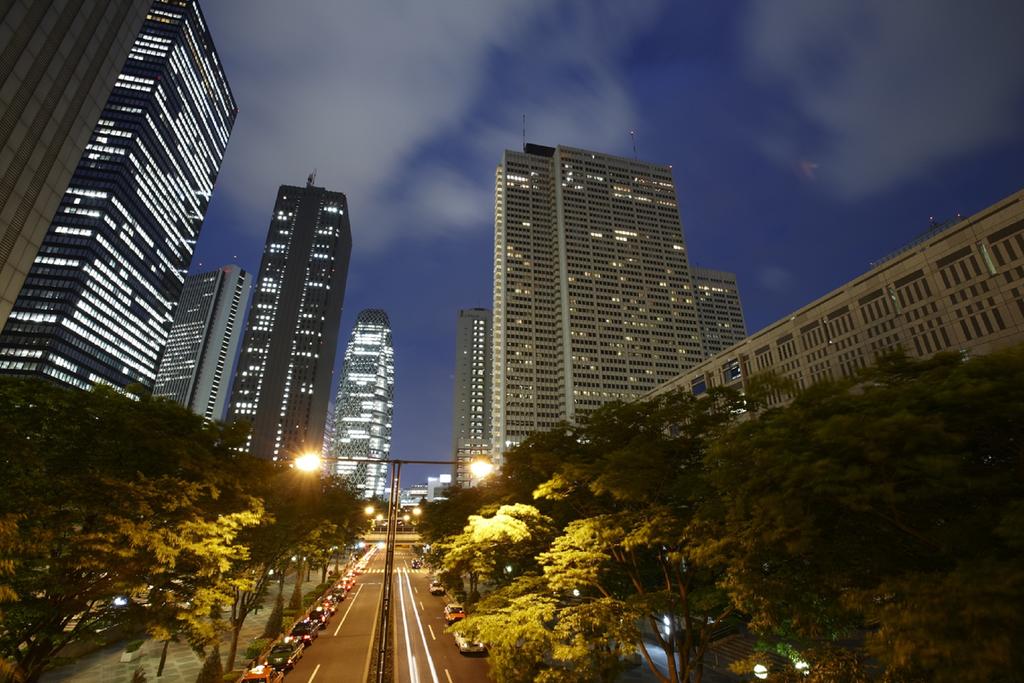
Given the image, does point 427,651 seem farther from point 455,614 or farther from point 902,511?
point 902,511

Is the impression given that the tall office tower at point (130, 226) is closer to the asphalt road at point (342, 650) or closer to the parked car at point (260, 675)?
the asphalt road at point (342, 650)

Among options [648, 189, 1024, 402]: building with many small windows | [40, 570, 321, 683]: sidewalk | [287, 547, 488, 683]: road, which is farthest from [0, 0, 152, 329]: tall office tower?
[648, 189, 1024, 402]: building with many small windows

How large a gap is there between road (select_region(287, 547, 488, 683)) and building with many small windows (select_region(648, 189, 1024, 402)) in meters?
42.0

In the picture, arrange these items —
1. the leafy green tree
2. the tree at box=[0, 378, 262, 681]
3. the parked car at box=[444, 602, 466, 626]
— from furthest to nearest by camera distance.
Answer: the parked car at box=[444, 602, 466, 626], the leafy green tree, the tree at box=[0, 378, 262, 681]

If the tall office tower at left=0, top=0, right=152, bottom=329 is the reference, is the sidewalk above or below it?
below

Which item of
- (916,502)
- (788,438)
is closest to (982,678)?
(916,502)

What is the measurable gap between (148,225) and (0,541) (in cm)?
18909

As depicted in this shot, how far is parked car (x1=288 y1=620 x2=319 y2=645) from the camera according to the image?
3297cm

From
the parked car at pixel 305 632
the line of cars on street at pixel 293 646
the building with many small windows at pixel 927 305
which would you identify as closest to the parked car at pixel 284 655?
the line of cars on street at pixel 293 646

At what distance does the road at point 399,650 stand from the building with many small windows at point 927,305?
1654 inches

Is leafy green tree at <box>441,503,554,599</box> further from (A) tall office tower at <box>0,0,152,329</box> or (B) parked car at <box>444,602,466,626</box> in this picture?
(A) tall office tower at <box>0,0,152,329</box>

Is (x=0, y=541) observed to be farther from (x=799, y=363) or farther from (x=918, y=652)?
(x=799, y=363)

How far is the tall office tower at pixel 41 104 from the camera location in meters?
40.1

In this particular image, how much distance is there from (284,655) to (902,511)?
101 feet
